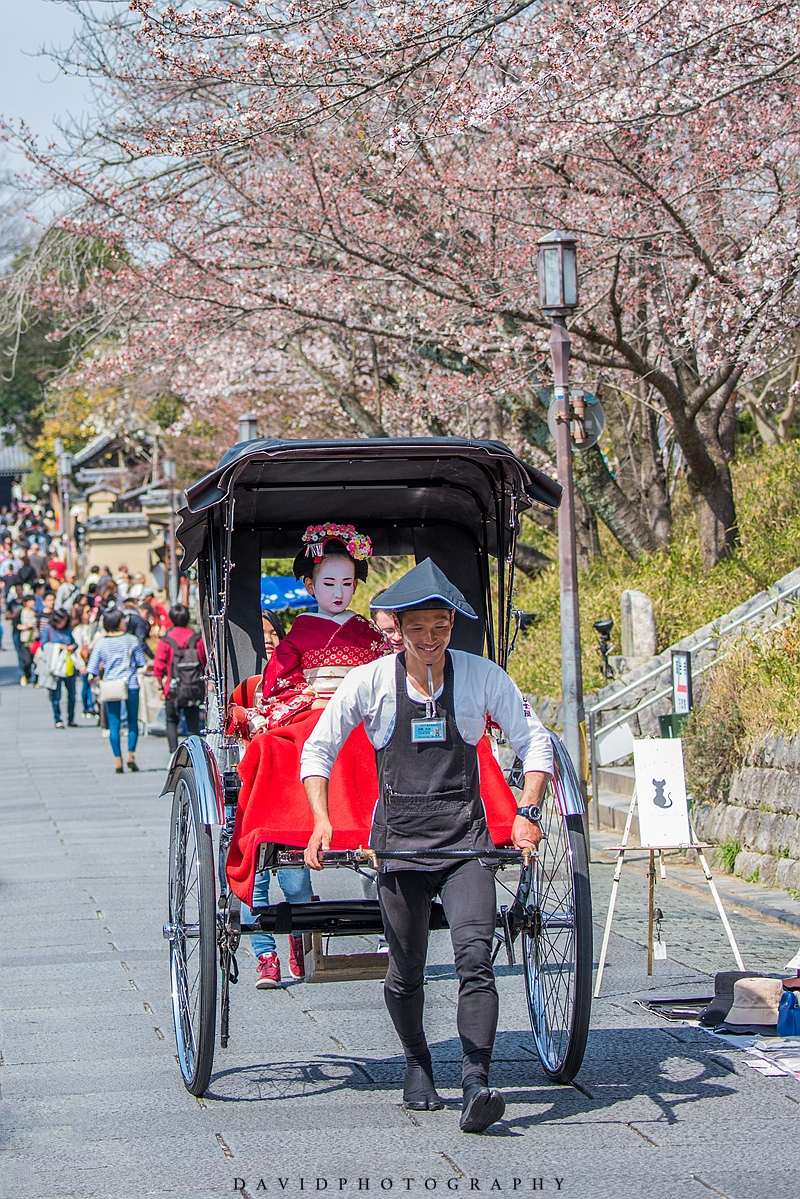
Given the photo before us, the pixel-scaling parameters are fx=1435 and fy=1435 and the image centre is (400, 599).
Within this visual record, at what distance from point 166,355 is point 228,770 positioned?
12.3m

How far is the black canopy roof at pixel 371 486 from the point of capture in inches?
211

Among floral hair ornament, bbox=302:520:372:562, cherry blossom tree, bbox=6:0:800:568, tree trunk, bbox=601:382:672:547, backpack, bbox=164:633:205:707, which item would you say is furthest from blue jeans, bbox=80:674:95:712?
floral hair ornament, bbox=302:520:372:562

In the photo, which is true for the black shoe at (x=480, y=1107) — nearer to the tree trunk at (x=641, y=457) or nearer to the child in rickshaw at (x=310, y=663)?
the child in rickshaw at (x=310, y=663)

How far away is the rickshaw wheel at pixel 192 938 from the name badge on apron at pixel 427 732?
0.79 m

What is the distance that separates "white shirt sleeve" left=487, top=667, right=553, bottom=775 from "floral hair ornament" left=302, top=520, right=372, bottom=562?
1377 mm

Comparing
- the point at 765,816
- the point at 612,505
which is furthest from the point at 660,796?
the point at 612,505

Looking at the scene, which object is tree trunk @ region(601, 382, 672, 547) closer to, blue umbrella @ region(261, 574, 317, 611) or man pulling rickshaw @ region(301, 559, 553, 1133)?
blue umbrella @ region(261, 574, 317, 611)

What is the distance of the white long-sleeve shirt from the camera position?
4684 millimetres

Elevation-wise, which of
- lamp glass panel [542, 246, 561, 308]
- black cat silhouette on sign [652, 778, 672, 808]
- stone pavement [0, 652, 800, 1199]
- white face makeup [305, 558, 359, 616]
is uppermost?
lamp glass panel [542, 246, 561, 308]

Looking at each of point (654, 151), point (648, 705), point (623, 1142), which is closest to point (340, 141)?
point (654, 151)

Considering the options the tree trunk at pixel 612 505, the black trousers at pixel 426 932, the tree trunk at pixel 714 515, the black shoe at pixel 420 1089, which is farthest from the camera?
the tree trunk at pixel 612 505

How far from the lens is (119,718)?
16141 millimetres

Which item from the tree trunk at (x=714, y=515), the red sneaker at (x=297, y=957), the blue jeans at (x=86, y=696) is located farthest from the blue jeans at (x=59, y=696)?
the red sneaker at (x=297, y=957)

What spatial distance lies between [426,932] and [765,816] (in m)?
5.17
